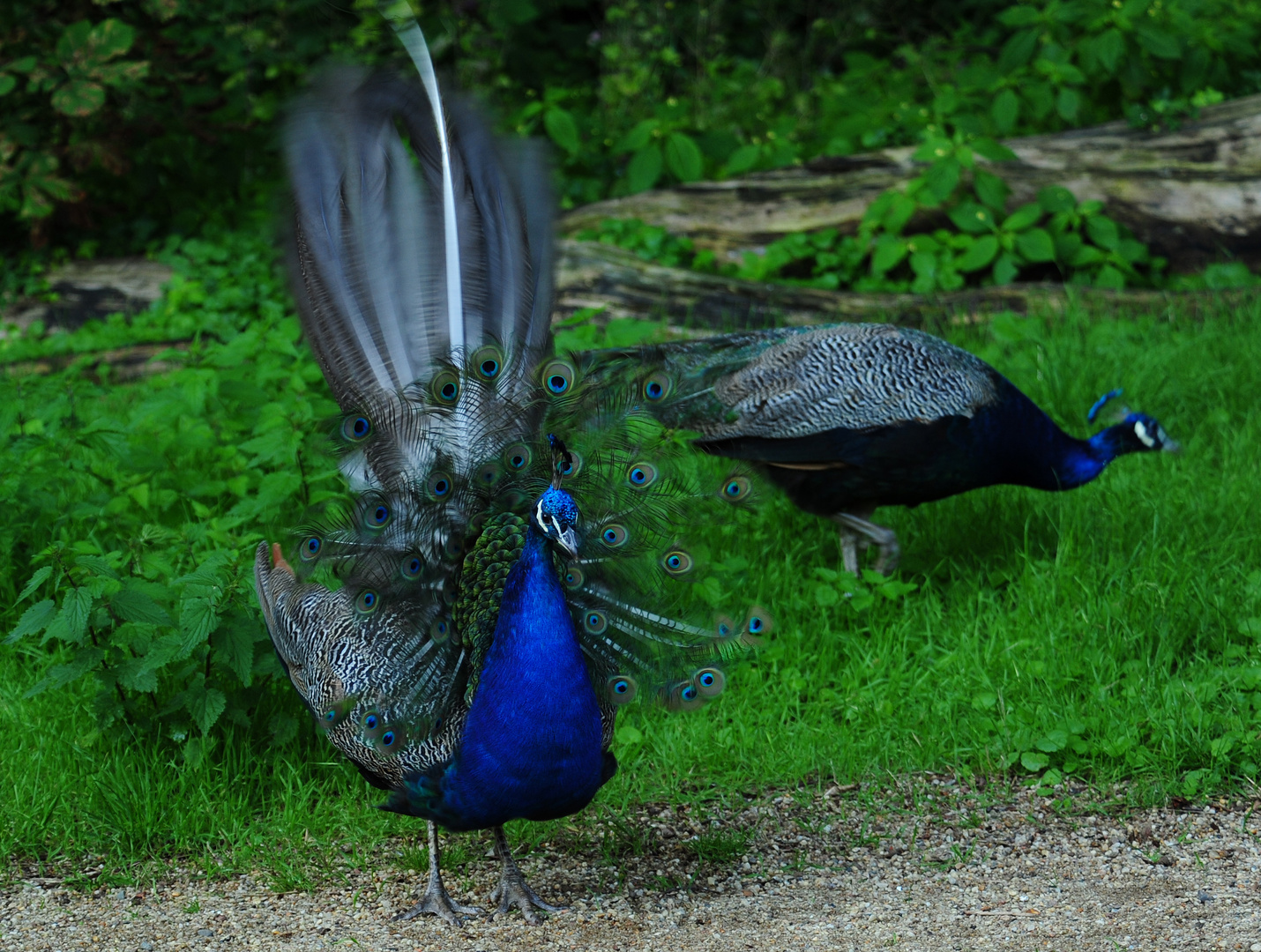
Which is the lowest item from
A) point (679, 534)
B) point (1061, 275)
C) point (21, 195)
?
point (1061, 275)

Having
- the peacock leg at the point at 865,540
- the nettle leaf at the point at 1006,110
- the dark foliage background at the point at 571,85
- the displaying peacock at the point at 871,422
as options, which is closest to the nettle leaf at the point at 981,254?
the dark foliage background at the point at 571,85

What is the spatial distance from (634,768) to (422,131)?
2077mm

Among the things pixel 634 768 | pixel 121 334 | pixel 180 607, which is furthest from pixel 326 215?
pixel 121 334

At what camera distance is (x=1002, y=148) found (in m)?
7.67

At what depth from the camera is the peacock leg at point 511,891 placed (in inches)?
139

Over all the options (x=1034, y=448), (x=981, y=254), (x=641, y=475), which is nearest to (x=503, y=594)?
(x=641, y=475)

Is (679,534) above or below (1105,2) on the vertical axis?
below

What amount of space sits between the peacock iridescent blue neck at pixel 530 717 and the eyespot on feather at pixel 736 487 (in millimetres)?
740

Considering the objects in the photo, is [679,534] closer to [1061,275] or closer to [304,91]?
[304,91]

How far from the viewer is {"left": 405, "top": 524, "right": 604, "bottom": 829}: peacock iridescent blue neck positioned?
3.02 m

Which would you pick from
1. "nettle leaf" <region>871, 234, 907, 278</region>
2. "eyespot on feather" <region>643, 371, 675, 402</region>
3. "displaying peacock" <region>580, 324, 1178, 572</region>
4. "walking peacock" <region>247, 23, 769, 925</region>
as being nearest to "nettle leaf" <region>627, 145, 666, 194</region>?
"nettle leaf" <region>871, 234, 907, 278</region>

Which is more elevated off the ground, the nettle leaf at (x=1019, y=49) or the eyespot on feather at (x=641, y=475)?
the nettle leaf at (x=1019, y=49)

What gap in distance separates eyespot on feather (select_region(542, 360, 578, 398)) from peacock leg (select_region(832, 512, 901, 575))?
2.12 m

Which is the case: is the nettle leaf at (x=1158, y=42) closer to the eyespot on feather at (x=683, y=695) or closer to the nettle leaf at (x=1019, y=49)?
the nettle leaf at (x=1019, y=49)
